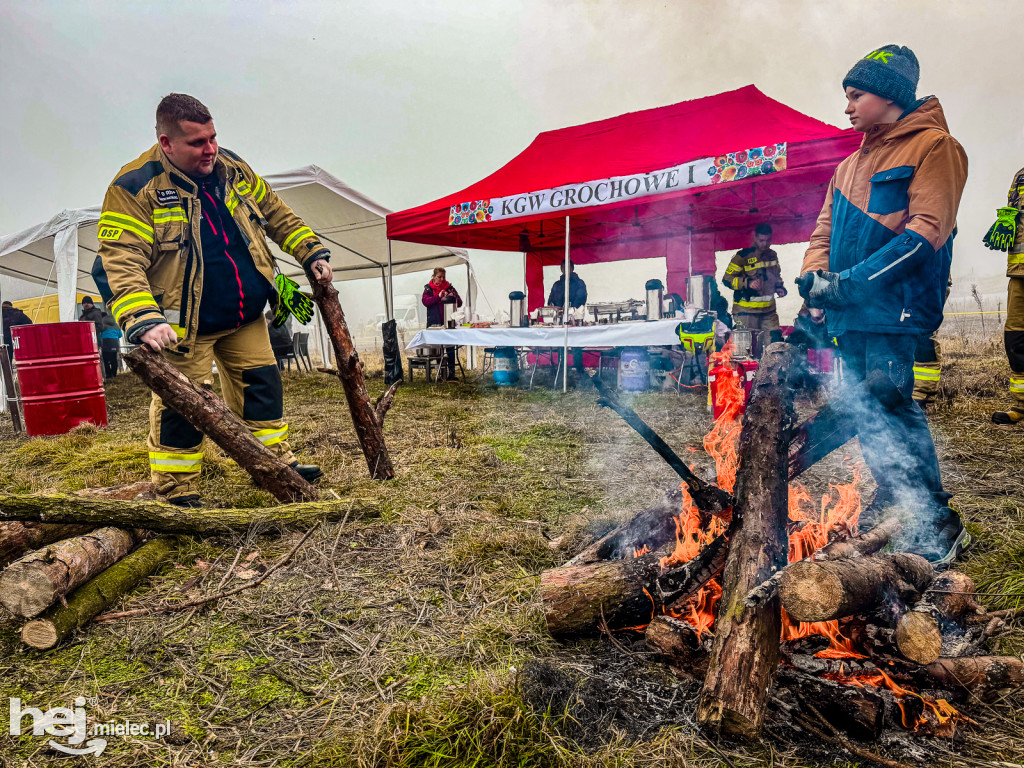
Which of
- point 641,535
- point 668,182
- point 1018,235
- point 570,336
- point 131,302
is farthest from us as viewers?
point 570,336

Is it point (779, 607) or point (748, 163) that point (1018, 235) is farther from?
point (779, 607)

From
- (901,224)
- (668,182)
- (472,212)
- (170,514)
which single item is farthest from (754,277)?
(170,514)

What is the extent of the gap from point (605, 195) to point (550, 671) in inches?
252

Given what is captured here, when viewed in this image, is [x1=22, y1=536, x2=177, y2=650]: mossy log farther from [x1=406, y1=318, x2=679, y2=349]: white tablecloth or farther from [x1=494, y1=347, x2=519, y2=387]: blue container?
[x1=494, y1=347, x2=519, y2=387]: blue container

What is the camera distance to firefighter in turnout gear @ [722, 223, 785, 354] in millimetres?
6676

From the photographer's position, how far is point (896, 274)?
2.01 m

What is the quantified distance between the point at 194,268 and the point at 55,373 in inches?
154

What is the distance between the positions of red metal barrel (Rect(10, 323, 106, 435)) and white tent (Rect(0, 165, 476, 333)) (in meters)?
1.50

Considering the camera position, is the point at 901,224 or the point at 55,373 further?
the point at 55,373

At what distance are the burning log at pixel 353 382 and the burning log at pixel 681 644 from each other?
2.40 metres

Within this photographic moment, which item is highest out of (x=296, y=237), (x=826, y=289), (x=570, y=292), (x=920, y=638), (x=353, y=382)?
(x=570, y=292)

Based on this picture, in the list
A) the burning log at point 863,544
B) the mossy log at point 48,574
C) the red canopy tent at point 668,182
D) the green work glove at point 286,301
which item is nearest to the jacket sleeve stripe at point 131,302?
the green work glove at point 286,301

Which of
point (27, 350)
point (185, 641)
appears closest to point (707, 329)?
point (185, 641)

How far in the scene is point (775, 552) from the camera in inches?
63.4
